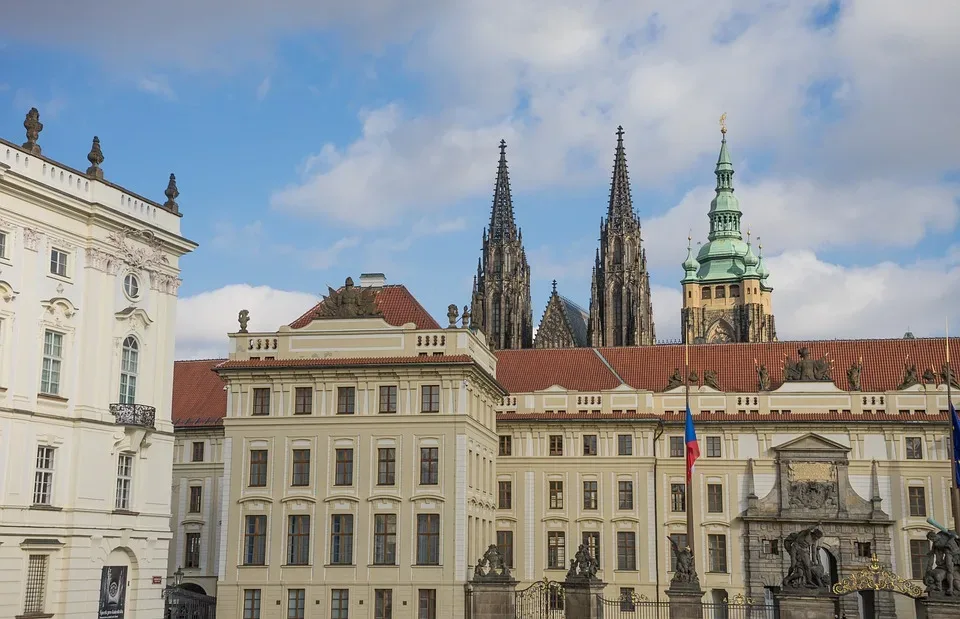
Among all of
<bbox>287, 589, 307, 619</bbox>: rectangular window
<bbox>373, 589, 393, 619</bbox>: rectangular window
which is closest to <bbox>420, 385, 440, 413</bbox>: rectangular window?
<bbox>373, 589, 393, 619</bbox>: rectangular window

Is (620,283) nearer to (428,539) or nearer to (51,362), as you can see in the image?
(428,539)

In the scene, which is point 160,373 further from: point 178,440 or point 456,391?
point 178,440

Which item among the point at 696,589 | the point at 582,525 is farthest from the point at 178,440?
the point at 696,589

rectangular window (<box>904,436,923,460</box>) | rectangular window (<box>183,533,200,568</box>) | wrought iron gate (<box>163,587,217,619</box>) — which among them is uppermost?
rectangular window (<box>904,436,923,460</box>)

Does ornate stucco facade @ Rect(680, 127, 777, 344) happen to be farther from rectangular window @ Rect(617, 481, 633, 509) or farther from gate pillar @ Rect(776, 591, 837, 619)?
gate pillar @ Rect(776, 591, 837, 619)

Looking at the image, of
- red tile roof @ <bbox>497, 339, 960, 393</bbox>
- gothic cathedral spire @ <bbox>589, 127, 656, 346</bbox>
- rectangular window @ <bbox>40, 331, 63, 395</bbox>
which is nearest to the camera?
rectangular window @ <bbox>40, 331, 63, 395</bbox>

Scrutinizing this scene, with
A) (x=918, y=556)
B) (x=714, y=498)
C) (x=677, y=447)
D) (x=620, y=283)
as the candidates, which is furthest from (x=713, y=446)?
(x=620, y=283)

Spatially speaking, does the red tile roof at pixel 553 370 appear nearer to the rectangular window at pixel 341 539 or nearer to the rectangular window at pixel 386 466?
the rectangular window at pixel 386 466

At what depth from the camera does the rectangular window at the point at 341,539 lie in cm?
4591

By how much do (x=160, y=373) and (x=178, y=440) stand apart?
69.7 ft

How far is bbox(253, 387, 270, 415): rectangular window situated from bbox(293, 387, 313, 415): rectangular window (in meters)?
1.13

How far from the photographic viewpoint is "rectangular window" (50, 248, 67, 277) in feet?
114

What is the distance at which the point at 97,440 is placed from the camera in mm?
35312

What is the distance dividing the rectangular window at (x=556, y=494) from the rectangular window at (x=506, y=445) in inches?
95.9
